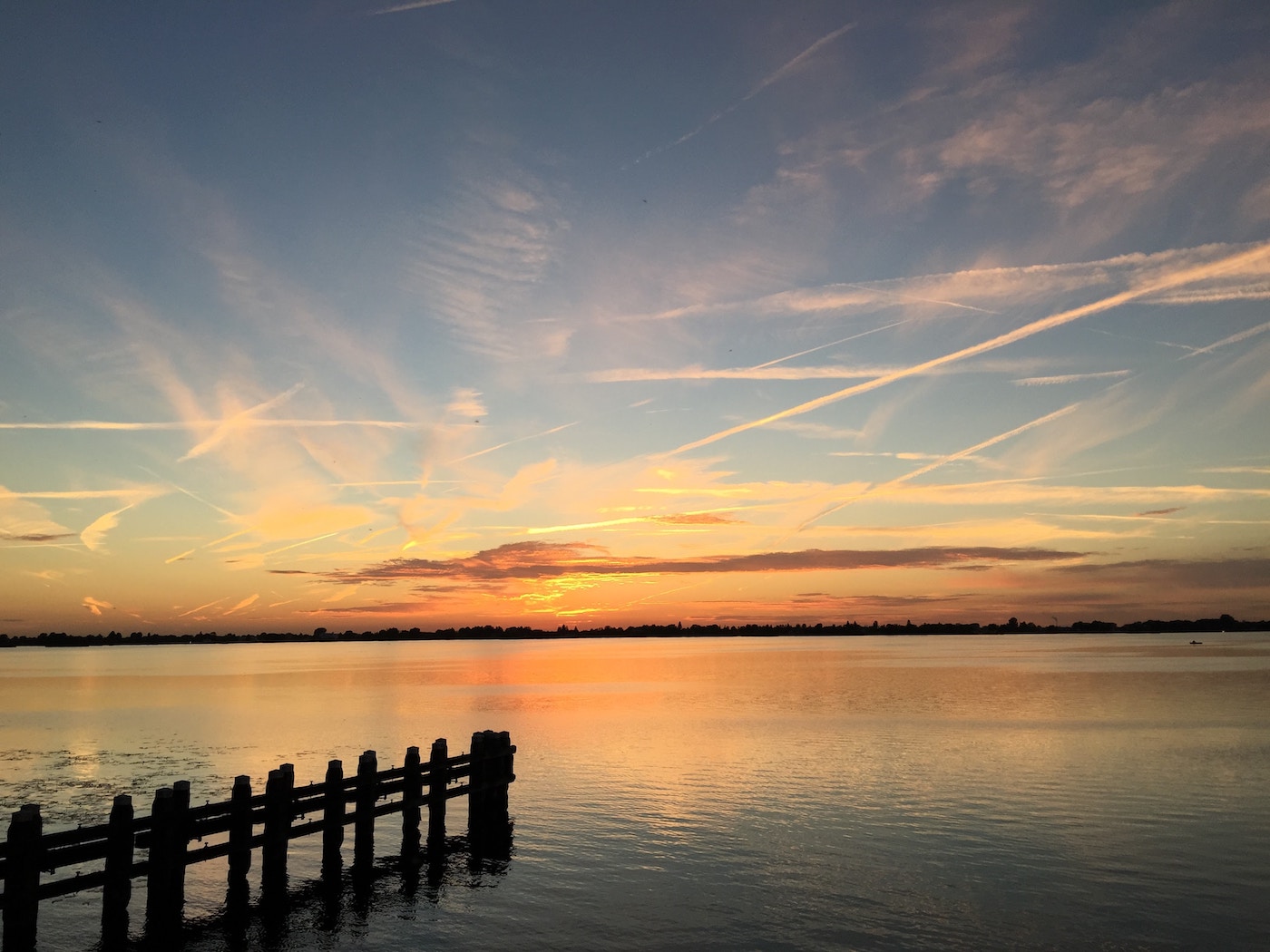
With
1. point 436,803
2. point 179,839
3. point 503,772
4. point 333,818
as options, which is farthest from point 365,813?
point 503,772

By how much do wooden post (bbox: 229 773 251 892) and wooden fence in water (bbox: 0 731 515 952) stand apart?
20 mm

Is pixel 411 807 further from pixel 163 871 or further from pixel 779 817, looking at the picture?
pixel 779 817

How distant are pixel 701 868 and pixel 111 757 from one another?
34.2 metres

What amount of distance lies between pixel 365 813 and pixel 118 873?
257 inches

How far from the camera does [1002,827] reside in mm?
28719

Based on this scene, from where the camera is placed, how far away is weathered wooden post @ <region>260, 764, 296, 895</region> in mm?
20734

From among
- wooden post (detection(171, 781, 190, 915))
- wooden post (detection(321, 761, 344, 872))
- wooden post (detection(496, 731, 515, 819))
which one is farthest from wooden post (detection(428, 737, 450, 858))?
wooden post (detection(171, 781, 190, 915))

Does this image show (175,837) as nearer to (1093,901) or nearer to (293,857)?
(293,857)

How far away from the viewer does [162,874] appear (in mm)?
18125

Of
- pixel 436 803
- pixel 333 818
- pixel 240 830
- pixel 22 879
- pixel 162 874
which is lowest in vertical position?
pixel 436 803

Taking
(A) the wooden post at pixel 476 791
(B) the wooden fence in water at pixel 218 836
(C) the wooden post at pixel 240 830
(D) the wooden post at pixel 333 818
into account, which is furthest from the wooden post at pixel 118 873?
(A) the wooden post at pixel 476 791

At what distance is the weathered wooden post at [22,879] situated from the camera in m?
15.7

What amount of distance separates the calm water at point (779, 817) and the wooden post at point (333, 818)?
0.91 meters

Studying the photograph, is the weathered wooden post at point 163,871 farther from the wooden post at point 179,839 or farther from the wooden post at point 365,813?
the wooden post at point 365,813
